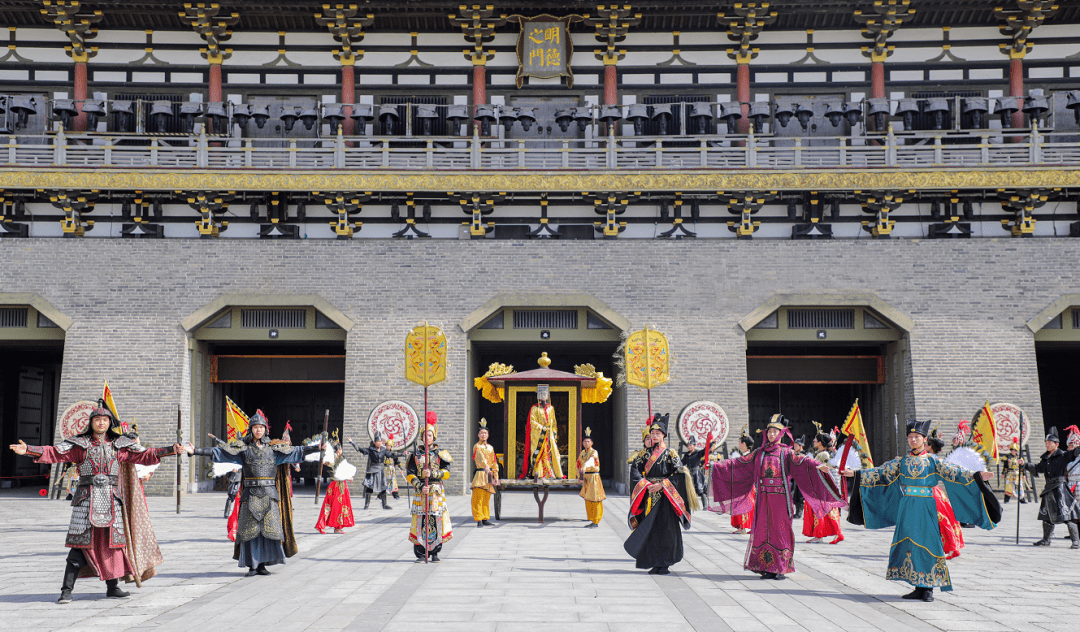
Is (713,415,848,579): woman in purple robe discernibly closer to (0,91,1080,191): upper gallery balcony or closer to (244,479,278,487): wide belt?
(244,479,278,487): wide belt

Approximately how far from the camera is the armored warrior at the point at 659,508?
867 cm

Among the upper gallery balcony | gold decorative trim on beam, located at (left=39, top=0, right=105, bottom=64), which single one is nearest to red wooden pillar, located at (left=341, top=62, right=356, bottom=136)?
the upper gallery balcony

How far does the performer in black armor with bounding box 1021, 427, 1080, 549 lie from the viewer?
1113cm

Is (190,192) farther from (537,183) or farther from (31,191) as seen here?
(537,183)

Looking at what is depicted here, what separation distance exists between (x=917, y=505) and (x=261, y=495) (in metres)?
5.85

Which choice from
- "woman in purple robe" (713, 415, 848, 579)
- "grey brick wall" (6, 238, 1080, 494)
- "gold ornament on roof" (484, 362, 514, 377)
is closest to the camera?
"woman in purple robe" (713, 415, 848, 579)

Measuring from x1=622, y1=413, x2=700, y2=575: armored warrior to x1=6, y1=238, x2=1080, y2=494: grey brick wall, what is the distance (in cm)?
924

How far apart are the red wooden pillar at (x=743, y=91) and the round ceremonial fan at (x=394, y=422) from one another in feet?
30.2

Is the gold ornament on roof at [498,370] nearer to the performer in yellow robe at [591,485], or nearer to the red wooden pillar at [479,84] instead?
the performer in yellow robe at [591,485]

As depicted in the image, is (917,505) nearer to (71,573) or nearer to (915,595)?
(915,595)

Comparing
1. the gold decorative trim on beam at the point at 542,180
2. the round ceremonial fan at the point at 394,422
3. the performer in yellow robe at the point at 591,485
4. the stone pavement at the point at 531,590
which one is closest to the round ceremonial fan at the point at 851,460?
the stone pavement at the point at 531,590

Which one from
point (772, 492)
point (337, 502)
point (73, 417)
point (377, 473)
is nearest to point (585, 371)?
point (377, 473)

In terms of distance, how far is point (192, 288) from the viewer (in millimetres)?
18750

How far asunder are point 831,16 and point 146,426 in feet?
54.4
